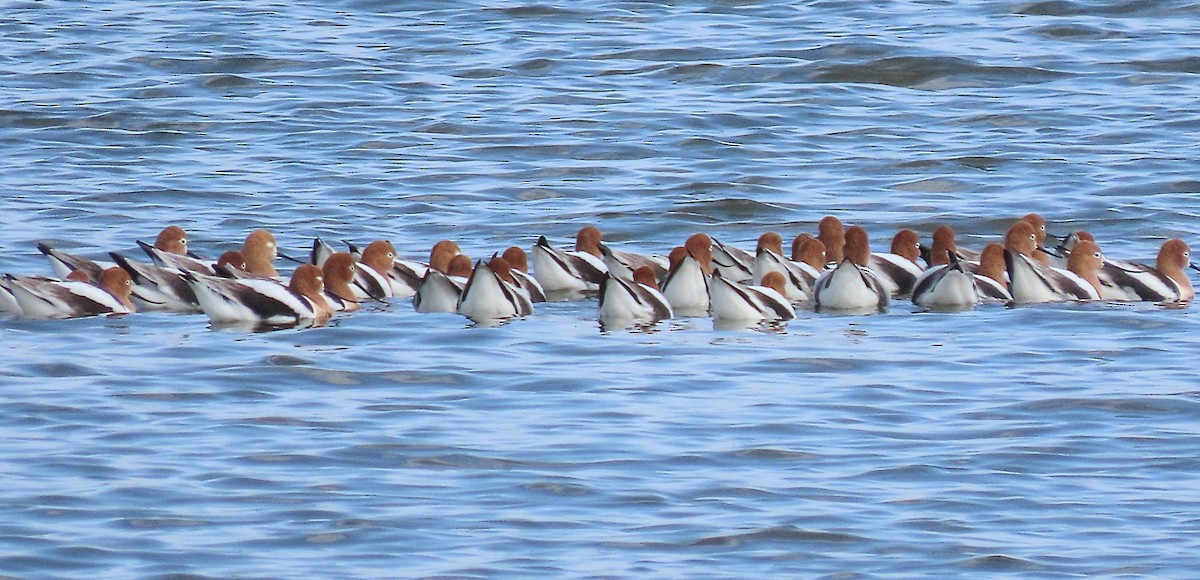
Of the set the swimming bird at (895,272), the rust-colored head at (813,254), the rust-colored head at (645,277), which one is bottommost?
the swimming bird at (895,272)

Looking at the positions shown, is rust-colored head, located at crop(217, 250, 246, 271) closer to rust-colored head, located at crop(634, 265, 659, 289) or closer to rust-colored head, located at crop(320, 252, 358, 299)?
rust-colored head, located at crop(320, 252, 358, 299)

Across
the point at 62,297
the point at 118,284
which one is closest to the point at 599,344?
the point at 118,284

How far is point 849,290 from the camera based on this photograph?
545 inches

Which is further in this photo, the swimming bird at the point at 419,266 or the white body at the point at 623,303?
the swimming bird at the point at 419,266

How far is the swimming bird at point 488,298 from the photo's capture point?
13.4 meters

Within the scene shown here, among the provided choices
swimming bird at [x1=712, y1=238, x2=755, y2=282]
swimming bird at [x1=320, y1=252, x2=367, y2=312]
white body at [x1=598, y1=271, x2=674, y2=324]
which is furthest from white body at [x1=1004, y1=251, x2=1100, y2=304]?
swimming bird at [x1=320, y1=252, x2=367, y2=312]

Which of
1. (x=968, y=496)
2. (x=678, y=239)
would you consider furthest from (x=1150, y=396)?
(x=678, y=239)

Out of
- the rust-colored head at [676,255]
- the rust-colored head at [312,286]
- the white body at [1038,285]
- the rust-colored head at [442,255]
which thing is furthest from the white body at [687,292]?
the rust-colored head at [312,286]

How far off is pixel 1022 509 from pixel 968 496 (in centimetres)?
25

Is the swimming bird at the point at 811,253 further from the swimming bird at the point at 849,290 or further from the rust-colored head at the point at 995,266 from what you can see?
the rust-colored head at the point at 995,266

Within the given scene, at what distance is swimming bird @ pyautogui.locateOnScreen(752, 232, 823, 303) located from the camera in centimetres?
1429

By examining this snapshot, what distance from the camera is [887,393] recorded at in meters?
11.3

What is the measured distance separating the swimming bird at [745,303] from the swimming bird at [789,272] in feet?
1.62

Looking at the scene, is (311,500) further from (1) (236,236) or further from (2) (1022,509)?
(1) (236,236)
